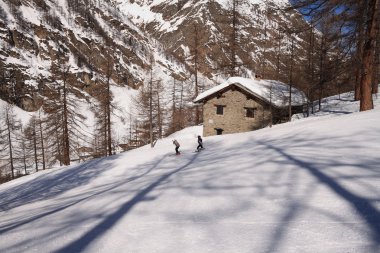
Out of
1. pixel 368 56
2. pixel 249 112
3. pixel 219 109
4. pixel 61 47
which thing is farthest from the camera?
pixel 61 47

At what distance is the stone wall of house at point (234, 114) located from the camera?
82.9 ft

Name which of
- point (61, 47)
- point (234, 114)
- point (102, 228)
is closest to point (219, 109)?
point (234, 114)

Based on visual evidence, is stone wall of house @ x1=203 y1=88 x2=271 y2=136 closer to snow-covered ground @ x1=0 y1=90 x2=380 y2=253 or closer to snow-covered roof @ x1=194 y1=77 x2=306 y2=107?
snow-covered roof @ x1=194 y1=77 x2=306 y2=107

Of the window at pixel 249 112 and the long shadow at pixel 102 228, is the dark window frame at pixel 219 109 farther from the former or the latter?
the long shadow at pixel 102 228

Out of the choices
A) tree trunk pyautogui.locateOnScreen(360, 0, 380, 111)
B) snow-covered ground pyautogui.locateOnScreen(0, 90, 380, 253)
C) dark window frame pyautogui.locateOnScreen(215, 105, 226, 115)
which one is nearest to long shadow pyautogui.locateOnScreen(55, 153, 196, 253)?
snow-covered ground pyautogui.locateOnScreen(0, 90, 380, 253)

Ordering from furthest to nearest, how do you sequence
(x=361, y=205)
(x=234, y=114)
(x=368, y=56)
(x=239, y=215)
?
1. (x=234, y=114)
2. (x=368, y=56)
3. (x=239, y=215)
4. (x=361, y=205)

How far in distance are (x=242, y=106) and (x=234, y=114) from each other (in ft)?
3.48

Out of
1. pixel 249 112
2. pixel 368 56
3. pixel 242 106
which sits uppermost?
pixel 368 56

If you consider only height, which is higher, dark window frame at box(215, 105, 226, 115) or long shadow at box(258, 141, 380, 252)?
dark window frame at box(215, 105, 226, 115)

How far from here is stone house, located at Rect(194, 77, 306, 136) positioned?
25031 mm

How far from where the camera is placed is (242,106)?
26000 mm

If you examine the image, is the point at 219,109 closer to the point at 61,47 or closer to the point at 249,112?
the point at 249,112

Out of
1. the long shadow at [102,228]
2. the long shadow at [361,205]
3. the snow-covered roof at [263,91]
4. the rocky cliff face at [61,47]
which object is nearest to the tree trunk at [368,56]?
the long shadow at [361,205]

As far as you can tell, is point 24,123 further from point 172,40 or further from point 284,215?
point 172,40
